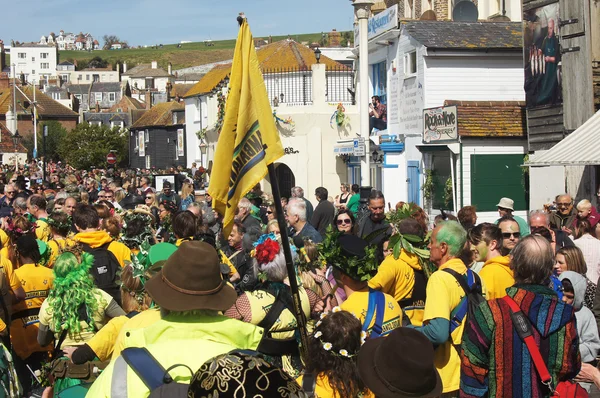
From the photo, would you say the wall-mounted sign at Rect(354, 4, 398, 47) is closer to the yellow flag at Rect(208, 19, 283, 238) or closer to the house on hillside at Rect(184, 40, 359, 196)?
the house on hillside at Rect(184, 40, 359, 196)

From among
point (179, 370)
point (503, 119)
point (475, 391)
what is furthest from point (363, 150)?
point (179, 370)

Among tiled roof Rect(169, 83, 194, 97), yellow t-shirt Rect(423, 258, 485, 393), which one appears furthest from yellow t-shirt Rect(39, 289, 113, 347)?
tiled roof Rect(169, 83, 194, 97)

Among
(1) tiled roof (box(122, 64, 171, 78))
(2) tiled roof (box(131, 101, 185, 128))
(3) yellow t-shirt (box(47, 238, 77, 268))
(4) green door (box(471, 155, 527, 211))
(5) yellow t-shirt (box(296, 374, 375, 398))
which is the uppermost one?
(1) tiled roof (box(122, 64, 171, 78))

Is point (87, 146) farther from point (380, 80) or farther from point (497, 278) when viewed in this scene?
point (497, 278)

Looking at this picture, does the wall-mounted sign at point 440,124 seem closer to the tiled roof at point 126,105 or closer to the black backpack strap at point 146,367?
the black backpack strap at point 146,367

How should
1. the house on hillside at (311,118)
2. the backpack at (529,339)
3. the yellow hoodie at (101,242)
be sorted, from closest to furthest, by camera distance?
1. the backpack at (529,339)
2. the yellow hoodie at (101,242)
3. the house on hillside at (311,118)

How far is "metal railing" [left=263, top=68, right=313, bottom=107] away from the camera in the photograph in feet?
109

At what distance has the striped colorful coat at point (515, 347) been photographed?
4.64 metres

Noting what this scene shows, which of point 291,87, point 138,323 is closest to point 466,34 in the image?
point 291,87

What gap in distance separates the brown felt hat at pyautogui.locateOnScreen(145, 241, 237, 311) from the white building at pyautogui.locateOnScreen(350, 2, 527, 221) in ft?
56.6

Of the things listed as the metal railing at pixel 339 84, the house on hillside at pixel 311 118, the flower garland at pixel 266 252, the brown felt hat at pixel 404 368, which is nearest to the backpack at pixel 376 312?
the flower garland at pixel 266 252

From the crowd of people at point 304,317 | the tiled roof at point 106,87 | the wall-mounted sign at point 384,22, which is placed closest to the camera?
the crowd of people at point 304,317

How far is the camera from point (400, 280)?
6.42m

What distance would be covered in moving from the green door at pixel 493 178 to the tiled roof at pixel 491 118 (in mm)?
581
